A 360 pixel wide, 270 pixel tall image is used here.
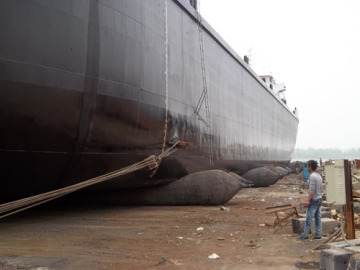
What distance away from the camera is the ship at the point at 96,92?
5148mm

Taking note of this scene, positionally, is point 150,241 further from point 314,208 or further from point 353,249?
point 353,249

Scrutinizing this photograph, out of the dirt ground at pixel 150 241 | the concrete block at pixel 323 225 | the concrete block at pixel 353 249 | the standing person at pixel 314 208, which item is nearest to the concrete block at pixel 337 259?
the concrete block at pixel 353 249

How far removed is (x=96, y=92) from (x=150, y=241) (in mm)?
2748

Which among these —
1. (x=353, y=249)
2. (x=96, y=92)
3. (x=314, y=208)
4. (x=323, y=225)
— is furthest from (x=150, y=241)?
(x=96, y=92)

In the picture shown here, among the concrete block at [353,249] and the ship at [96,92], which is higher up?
the ship at [96,92]

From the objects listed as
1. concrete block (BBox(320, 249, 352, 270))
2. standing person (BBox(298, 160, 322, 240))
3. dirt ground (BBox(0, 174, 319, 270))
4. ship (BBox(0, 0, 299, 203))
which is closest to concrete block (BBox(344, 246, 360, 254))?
concrete block (BBox(320, 249, 352, 270))

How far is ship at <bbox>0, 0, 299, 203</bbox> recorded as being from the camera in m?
5.15

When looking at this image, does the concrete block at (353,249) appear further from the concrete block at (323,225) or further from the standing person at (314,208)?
the concrete block at (323,225)

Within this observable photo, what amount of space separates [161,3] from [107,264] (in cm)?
627

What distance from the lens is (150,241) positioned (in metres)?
4.74

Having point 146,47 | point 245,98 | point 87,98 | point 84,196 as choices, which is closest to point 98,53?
point 87,98

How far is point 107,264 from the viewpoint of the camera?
367 centimetres

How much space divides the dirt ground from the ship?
82 centimetres

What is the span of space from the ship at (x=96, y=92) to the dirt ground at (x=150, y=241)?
2.69 ft
